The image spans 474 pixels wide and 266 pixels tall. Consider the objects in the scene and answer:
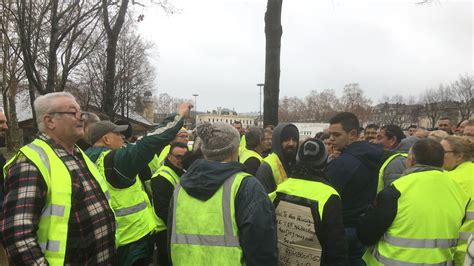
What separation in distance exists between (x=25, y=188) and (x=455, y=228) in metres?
3.19

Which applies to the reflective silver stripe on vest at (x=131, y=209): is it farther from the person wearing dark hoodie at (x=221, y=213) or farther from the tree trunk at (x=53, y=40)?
the tree trunk at (x=53, y=40)

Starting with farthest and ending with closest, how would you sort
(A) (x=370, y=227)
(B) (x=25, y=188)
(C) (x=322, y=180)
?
(A) (x=370, y=227) → (C) (x=322, y=180) → (B) (x=25, y=188)

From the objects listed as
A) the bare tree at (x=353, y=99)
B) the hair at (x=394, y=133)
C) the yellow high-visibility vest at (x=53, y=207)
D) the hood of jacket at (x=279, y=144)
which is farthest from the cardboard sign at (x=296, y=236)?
the bare tree at (x=353, y=99)

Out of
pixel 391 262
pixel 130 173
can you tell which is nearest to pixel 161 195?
pixel 130 173

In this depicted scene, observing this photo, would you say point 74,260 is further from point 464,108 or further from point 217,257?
point 464,108

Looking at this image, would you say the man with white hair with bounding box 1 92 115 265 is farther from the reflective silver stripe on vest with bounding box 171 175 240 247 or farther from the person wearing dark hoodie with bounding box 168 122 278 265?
the reflective silver stripe on vest with bounding box 171 175 240 247

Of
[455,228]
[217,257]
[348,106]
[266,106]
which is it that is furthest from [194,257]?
[348,106]

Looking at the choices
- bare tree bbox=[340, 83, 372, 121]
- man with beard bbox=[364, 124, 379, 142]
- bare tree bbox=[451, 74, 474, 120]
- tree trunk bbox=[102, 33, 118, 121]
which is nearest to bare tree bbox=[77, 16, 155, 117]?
tree trunk bbox=[102, 33, 118, 121]

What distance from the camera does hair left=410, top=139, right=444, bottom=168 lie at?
3199 mm

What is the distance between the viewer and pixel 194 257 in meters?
2.70

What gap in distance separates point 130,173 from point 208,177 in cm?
99

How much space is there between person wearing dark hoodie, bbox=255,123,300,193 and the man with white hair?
6.17 ft

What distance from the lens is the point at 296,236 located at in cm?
296

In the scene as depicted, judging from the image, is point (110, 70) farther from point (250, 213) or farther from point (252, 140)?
point (250, 213)
